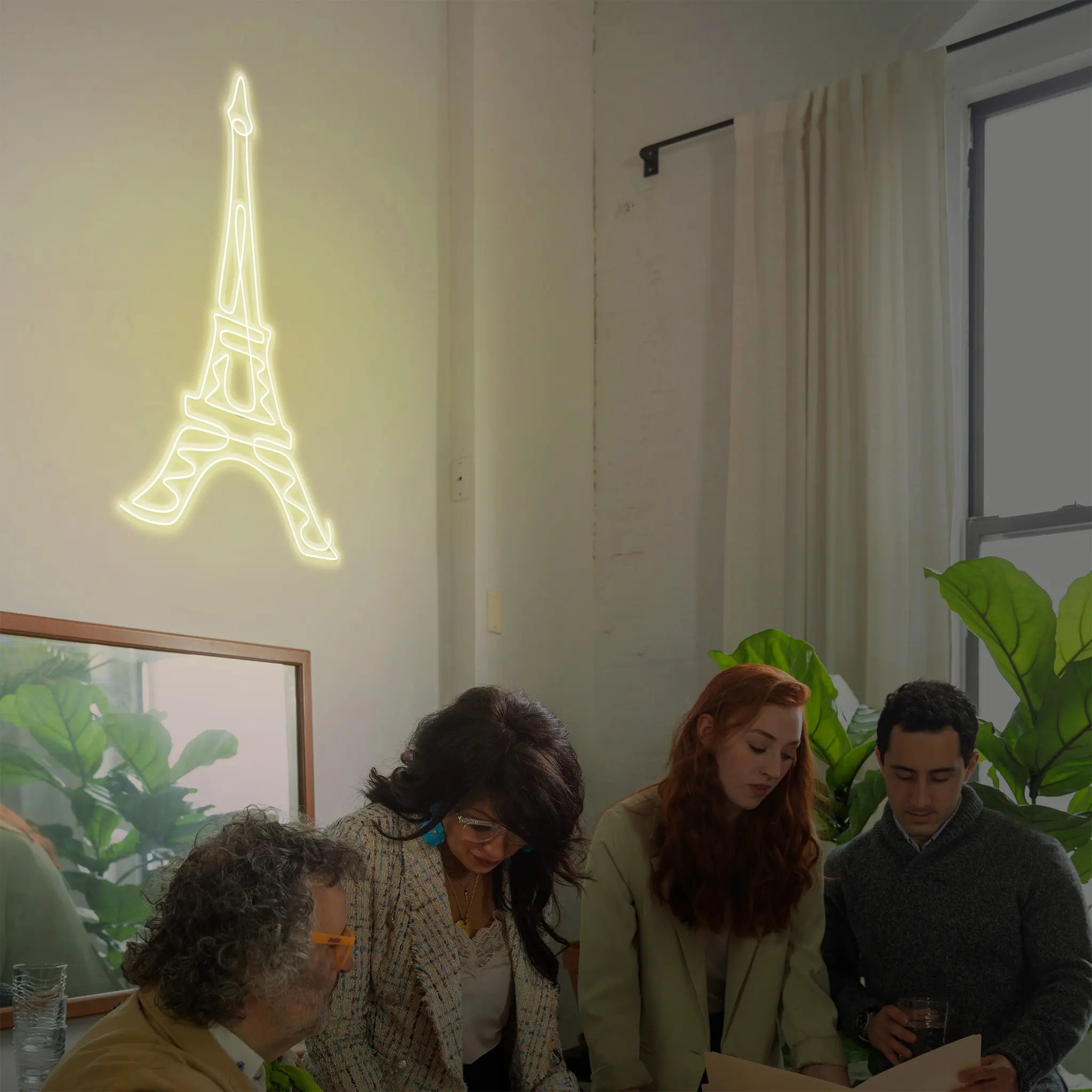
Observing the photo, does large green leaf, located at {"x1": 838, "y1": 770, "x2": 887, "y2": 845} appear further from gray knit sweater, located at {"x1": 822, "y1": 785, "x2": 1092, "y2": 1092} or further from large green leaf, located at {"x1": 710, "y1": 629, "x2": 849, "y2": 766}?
gray knit sweater, located at {"x1": 822, "y1": 785, "x2": 1092, "y2": 1092}

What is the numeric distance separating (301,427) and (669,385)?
1.34 metres

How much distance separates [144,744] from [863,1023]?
1409 mm

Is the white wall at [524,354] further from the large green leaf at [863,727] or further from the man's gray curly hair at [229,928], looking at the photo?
the man's gray curly hair at [229,928]

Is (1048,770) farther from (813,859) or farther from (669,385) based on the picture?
(669,385)

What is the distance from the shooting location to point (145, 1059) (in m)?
1.15

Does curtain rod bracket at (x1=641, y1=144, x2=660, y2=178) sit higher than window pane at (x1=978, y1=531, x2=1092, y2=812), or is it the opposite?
curtain rod bracket at (x1=641, y1=144, x2=660, y2=178)

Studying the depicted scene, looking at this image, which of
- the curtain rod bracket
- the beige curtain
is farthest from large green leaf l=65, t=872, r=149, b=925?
the curtain rod bracket

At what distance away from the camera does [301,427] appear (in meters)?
2.67

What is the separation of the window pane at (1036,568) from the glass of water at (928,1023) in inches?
52.4

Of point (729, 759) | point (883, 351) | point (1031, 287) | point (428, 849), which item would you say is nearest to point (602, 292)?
point (883, 351)

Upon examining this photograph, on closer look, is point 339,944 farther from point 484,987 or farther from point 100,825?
point 100,825

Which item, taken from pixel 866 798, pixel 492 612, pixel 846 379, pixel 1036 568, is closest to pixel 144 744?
pixel 492 612

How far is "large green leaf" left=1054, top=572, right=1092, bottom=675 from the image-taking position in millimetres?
2225

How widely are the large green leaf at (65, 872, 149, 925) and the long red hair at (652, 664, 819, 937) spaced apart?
95 centimetres
